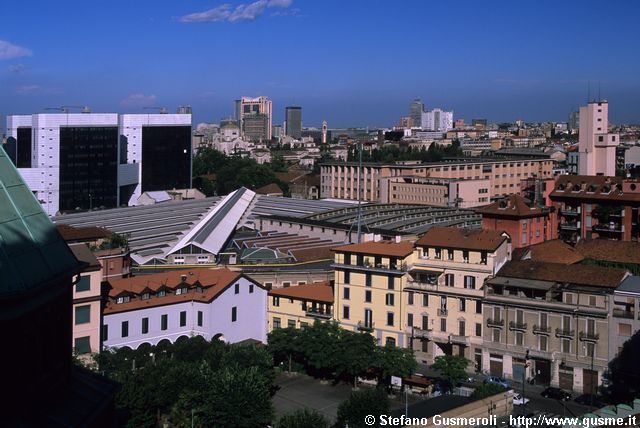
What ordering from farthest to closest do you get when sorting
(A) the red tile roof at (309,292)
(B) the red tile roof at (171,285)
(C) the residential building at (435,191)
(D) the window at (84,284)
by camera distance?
(C) the residential building at (435,191), (A) the red tile roof at (309,292), (B) the red tile roof at (171,285), (D) the window at (84,284)

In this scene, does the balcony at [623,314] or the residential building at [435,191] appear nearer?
the balcony at [623,314]

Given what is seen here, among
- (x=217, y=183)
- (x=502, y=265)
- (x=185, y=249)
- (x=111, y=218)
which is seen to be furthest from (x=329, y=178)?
(x=502, y=265)

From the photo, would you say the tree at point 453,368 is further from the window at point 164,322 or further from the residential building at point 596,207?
the residential building at point 596,207

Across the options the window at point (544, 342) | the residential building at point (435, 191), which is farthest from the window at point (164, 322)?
the residential building at point (435, 191)

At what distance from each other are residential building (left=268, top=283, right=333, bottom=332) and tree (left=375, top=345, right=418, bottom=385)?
11.2 feet

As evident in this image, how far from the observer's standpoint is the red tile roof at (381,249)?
910 inches

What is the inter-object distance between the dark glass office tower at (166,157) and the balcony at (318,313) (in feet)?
129

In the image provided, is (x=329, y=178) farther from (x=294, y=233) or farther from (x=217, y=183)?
(x=294, y=233)

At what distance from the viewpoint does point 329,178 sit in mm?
62281

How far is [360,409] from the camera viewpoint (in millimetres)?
16141

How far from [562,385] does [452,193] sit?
30624 mm

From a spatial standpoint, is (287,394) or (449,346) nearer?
(287,394)

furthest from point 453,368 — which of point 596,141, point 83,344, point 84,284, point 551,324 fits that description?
point 596,141

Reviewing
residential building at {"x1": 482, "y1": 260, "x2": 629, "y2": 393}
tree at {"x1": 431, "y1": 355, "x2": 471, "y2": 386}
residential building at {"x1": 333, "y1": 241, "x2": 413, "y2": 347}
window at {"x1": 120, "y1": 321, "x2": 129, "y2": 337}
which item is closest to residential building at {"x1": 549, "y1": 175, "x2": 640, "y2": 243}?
residential building at {"x1": 482, "y1": 260, "x2": 629, "y2": 393}
